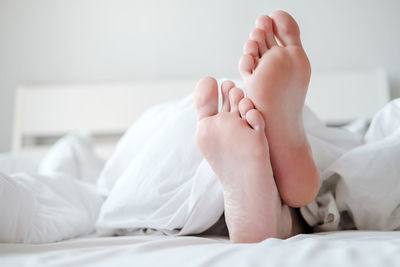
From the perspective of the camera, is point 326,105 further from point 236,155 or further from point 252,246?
point 252,246

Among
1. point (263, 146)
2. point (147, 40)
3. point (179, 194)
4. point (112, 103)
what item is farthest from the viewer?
point (147, 40)

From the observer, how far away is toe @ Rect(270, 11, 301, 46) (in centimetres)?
67

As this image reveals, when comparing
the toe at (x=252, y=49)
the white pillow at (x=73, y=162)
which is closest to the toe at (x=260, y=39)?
the toe at (x=252, y=49)

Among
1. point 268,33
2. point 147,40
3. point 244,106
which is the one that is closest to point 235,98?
point 244,106

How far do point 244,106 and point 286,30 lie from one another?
0.54ft

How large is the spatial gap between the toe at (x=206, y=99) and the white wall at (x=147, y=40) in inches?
68.6

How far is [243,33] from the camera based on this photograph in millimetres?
2373

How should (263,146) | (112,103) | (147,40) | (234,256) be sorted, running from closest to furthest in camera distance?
(234,256) < (263,146) < (112,103) < (147,40)

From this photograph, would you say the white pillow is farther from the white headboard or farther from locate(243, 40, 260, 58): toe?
the white headboard

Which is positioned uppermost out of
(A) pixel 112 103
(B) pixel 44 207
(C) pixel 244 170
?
(C) pixel 244 170

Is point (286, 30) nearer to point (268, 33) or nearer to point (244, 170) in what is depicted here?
point (268, 33)

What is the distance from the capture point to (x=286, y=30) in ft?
2.22

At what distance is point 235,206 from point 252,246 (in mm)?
173

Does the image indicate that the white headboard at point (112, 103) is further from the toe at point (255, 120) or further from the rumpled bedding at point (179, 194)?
the toe at point (255, 120)
